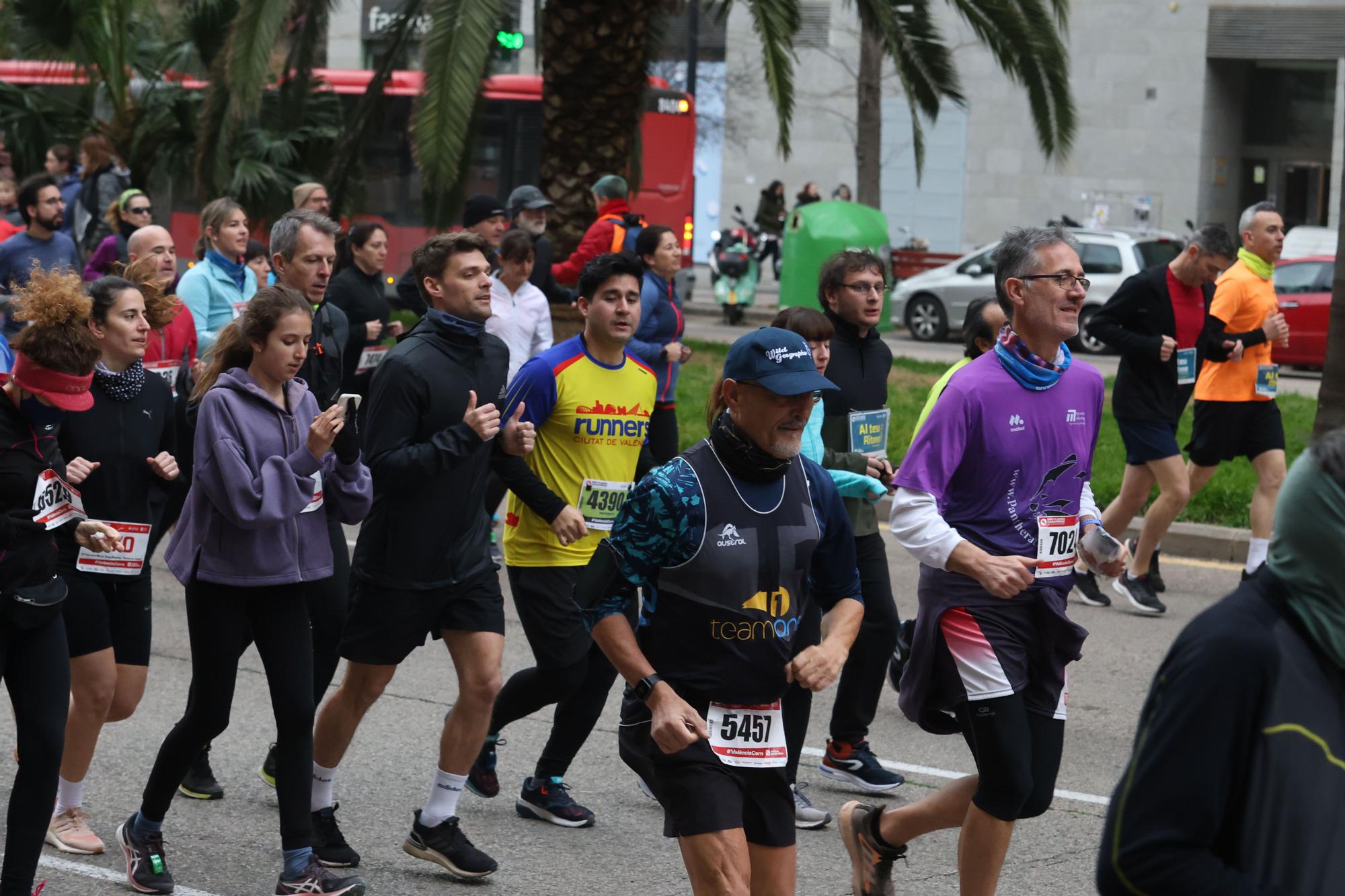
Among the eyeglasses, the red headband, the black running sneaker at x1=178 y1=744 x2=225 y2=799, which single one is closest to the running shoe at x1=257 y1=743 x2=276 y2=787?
the black running sneaker at x1=178 y1=744 x2=225 y2=799

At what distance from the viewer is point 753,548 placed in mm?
3732

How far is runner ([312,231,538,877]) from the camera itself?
5094mm

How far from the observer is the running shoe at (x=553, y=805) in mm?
5672

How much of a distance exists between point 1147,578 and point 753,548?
6.00 m

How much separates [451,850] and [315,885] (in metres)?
0.47

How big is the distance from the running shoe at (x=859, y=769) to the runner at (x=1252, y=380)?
389 cm

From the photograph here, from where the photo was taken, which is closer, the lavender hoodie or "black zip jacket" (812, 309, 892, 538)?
the lavender hoodie

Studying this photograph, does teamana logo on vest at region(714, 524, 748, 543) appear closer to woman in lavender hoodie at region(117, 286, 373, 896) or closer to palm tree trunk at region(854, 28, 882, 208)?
woman in lavender hoodie at region(117, 286, 373, 896)

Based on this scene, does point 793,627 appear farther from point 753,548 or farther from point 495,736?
point 495,736

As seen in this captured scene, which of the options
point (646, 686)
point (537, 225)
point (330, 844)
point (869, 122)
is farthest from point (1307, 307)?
point (646, 686)

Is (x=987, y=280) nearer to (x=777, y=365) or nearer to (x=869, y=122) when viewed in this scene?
(x=869, y=122)

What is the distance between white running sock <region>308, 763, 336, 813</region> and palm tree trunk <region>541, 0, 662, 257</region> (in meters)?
8.79

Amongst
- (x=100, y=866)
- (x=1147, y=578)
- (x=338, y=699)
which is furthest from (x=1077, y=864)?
(x=1147, y=578)

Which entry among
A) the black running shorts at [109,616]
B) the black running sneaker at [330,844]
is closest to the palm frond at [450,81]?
the black running shorts at [109,616]
